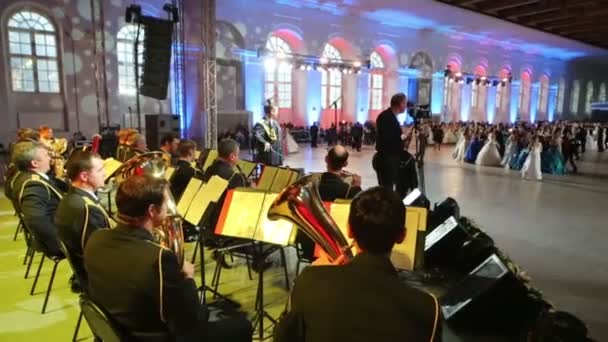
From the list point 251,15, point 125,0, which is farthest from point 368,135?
point 125,0

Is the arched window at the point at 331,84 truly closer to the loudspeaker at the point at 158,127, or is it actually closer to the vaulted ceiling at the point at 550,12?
the vaulted ceiling at the point at 550,12

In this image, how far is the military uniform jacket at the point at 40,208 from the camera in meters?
3.50

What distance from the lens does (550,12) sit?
15.0 meters

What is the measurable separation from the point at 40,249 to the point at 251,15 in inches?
648

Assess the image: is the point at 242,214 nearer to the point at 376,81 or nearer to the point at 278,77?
the point at 278,77

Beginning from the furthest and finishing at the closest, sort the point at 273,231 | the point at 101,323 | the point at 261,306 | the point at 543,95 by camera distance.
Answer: the point at 543,95 → the point at 261,306 → the point at 273,231 → the point at 101,323

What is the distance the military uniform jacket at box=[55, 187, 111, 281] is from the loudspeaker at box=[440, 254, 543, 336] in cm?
263

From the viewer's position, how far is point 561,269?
448 cm

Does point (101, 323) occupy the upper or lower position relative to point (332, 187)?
lower

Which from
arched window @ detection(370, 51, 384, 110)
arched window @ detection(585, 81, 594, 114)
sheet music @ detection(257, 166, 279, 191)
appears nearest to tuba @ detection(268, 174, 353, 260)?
sheet music @ detection(257, 166, 279, 191)

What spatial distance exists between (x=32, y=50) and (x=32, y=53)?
95 millimetres

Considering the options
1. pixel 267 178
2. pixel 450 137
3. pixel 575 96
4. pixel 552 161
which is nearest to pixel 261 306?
pixel 267 178

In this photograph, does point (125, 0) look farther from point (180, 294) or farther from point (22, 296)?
point (180, 294)

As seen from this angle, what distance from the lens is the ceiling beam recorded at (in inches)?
499
